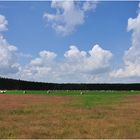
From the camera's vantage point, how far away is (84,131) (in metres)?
17.9

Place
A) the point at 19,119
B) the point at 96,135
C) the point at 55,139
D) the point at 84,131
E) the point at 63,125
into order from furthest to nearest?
the point at 19,119, the point at 63,125, the point at 84,131, the point at 96,135, the point at 55,139

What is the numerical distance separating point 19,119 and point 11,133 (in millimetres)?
5586

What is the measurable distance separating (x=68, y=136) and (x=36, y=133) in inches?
57.5

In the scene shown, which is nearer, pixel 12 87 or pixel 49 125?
pixel 49 125

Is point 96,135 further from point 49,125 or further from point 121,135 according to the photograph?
point 49,125

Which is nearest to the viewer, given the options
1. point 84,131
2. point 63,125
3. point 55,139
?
point 55,139

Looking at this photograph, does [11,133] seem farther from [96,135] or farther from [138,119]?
[138,119]

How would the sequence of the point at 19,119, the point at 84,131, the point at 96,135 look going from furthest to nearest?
the point at 19,119
the point at 84,131
the point at 96,135

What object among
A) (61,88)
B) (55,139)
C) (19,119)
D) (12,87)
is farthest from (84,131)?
(61,88)

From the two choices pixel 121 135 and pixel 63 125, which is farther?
pixel 63 125

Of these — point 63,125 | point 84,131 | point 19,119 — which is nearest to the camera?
point 84,131

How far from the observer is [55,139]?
51.8ft

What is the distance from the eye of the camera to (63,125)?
19953mm

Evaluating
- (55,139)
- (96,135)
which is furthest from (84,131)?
(55,139)
